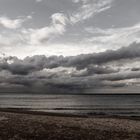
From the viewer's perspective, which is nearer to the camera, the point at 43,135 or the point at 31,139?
the point at 31,139

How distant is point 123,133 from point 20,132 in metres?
9.72

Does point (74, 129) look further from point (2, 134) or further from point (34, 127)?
point (2, 134)

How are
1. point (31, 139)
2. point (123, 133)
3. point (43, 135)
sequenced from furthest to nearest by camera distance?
point (123, 133) → point (43, 135) → point (31, 139)

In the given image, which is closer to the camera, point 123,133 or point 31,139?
point 31,139

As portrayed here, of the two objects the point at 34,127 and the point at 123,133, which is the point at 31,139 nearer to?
the point at 34,127

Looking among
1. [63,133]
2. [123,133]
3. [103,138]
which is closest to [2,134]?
[63,133]

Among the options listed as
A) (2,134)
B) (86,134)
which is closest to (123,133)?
(86,134)

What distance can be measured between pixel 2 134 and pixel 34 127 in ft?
11.7

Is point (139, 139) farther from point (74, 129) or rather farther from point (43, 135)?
point (43, 135)

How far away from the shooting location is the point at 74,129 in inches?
874

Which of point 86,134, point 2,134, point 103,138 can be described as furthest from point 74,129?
point 2,134

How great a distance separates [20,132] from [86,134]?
5942 millimetres

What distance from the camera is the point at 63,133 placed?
Result: 795 inches

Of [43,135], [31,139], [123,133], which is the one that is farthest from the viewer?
[123,133]
